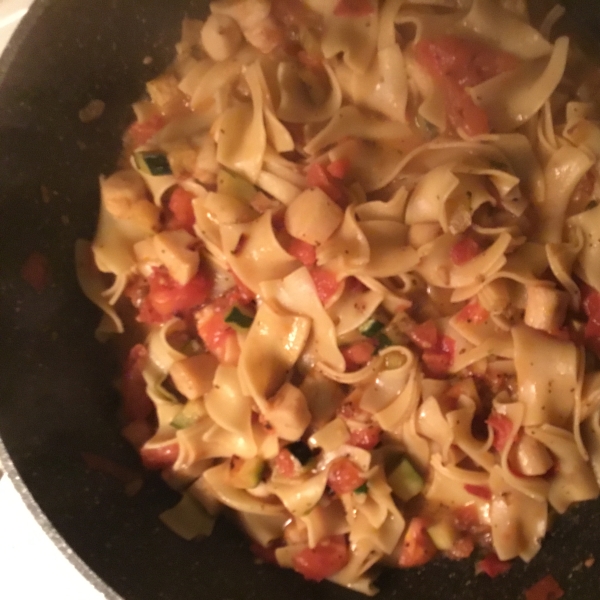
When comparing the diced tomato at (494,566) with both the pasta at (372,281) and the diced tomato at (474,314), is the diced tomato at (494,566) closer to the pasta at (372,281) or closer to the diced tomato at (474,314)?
the pasta at (372,281)

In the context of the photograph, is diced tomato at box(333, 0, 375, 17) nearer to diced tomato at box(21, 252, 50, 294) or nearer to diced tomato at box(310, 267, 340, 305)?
diced tomato at box(310, 267, 340, 305)

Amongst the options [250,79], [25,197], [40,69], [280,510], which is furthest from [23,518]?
[250,79]

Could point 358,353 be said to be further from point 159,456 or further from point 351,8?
point 351,8

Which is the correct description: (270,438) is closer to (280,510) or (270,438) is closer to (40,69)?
(280,510)

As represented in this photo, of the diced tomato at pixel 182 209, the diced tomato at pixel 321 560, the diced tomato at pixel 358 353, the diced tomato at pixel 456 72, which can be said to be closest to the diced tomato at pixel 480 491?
the diced tomato at pixel 321 560

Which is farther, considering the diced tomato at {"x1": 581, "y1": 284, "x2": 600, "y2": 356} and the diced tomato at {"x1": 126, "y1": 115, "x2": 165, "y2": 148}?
the diced tomato at {"x1": 126, "y1": 115, "x2": 165, "y2": 148}

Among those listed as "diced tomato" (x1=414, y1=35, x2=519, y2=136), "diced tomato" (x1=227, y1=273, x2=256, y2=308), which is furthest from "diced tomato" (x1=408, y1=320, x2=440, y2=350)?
"diced tomato" (x1=414, y1=35, x2=519, y2=136)
